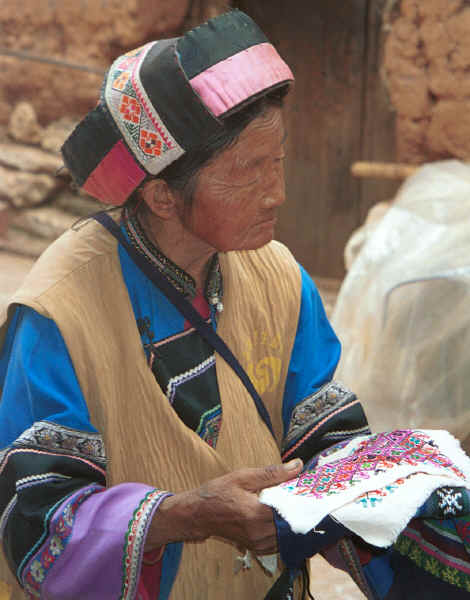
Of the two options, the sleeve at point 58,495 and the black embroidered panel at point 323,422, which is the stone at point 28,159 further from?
the sleeve at point 58,495

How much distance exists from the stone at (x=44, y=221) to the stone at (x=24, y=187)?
0.08 meters

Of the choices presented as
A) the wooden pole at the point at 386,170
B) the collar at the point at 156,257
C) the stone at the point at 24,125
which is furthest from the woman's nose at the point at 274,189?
the stone at the point at 24,125

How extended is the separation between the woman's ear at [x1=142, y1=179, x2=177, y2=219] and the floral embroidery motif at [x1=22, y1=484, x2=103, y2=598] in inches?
22.7

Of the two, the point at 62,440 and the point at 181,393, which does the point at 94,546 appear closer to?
the point at 62,440

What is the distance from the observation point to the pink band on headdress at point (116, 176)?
5.47 ft

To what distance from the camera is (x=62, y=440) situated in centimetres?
158

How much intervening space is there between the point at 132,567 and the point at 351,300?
2718mm

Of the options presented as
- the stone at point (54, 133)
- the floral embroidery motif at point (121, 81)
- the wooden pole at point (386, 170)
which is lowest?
the wooden pole at point (386, 170)

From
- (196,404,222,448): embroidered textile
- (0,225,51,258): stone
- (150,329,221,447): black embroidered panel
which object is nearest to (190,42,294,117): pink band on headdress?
(150,329,221,447): black embroidered panel

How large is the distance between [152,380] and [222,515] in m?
0.33

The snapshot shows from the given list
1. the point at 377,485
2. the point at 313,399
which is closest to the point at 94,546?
the point at 377,485

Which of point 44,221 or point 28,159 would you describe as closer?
point 44,221

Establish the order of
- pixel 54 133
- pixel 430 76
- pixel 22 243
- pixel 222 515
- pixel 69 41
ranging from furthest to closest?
1. pixel 54 133
2. pixel 22 243
3. pixel 69 41
4. pixel 430 76
5. pixel 222 515

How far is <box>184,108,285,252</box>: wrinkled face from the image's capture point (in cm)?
168
